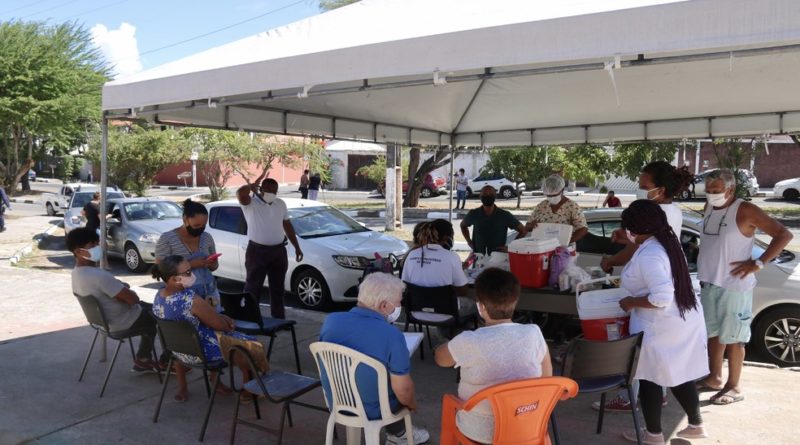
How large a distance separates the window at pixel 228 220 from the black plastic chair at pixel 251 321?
3.93m

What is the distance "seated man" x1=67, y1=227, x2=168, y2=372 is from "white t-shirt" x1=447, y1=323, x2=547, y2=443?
3215 mm

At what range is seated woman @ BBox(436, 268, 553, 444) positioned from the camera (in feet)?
9.37

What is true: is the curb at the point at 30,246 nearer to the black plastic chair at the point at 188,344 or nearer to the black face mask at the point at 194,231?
the black face mask at the point at 194,231

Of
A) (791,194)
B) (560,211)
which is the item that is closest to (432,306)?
(560,211)

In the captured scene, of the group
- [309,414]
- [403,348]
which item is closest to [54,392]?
[309,414]

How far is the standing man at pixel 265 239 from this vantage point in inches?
268

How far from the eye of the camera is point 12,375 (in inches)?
216

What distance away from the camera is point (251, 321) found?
17.3ft

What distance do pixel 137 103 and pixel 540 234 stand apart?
384cm

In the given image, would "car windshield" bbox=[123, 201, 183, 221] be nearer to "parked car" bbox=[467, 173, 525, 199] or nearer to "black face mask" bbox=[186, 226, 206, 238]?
"black face mask" bbox=[186, 226, 206, 238]

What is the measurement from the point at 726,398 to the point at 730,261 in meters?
1.06

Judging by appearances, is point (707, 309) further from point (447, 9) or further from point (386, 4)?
point (386, 4)

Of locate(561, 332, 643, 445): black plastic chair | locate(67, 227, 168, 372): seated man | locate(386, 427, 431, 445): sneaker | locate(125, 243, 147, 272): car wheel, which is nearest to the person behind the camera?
locate(561, 332, 643, 445): black plastic chair

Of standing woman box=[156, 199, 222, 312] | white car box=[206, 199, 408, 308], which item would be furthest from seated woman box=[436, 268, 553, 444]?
white car box=[206, 199, 408, 308]
